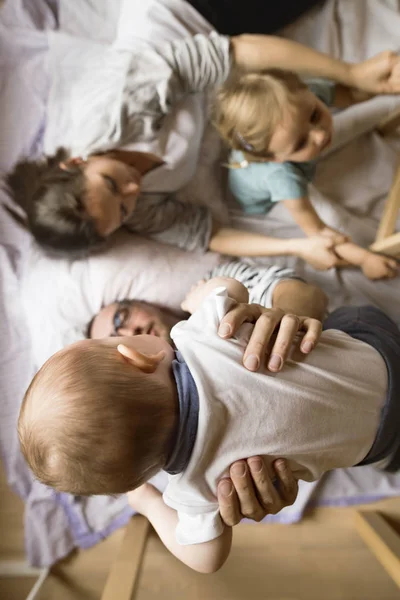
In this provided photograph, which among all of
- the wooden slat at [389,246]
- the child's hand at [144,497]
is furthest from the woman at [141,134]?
the child's hand at [144,497]

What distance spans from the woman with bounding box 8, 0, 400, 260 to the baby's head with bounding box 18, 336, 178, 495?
425 mm

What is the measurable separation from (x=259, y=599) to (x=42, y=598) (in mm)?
473

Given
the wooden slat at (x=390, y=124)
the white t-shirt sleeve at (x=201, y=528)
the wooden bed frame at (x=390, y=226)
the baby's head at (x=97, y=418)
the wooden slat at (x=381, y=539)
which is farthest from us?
the wooden slat at (x=390, y=124)

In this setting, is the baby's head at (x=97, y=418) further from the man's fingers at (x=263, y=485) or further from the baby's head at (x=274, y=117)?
the baby's head at (x=274, y=117)

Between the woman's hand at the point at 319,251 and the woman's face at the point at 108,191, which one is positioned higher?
the woman's face at the point at 108,191

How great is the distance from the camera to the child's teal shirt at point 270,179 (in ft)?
3.31

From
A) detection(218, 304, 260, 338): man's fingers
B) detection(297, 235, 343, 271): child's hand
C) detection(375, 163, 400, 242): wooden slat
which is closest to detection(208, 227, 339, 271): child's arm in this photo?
detection(297, 235, 343, 271): child's hand

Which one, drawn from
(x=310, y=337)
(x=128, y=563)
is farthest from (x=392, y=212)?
(x=128, y=563)

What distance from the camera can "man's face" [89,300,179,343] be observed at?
92 cm

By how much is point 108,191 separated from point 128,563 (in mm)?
723

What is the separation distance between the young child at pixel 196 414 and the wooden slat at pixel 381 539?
31 centimetres

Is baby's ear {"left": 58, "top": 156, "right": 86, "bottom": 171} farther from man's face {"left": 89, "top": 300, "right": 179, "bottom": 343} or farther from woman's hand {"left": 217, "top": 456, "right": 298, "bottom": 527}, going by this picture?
woman's hand {"left": 217, "top": 456, "right": 298, "bottom": 527}

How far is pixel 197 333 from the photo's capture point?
1.97 feet

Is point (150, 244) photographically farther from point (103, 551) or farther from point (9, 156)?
point (103, 551)
